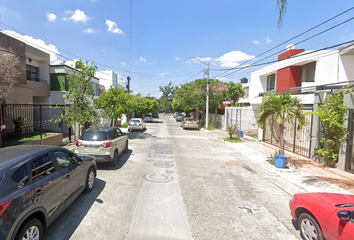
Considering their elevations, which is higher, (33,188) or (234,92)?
(234,92)

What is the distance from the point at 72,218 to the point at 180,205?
96.4 inches

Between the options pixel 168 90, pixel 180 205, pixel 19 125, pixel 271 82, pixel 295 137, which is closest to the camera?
pixel 180 205

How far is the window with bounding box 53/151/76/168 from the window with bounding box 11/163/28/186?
905 millimetres

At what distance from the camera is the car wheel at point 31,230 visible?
106 inches

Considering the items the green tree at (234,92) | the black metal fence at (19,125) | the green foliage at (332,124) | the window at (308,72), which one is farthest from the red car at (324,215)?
the green tree at (234,92)

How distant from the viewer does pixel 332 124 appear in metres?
7.75

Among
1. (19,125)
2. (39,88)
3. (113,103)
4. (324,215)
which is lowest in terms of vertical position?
(324,215)

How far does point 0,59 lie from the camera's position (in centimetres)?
1126

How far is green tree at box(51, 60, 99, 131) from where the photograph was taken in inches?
422

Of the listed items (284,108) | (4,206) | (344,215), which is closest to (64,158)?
(4,206)

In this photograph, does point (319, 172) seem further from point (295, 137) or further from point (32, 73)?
point (32, 73)

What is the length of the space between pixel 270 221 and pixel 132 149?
27.9 ft

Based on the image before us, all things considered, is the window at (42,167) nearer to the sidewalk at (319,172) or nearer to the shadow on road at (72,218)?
the shadow on road at (72,218)

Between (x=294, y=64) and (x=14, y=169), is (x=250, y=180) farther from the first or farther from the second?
(x=294, y=64)
